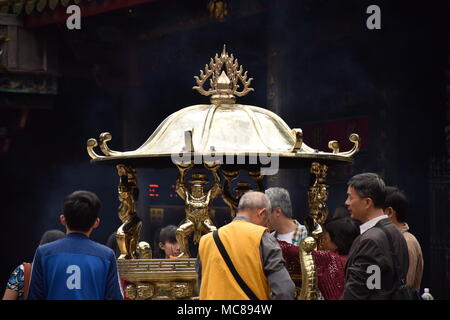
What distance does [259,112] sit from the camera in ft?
26.0

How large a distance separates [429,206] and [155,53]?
4.55 m

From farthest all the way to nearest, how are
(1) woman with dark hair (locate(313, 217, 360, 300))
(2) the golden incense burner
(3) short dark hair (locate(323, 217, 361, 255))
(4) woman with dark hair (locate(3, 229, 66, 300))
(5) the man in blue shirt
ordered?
(2) the golden incense burner → (3) short dark hair (locate(323, 217, 361, 255)) → (1) woman with dark hair (locate(313, 217, 360, 300)) → (4) woman with dark hair (locate(3, 229, 66, 300)) → (5) the man in blue shirt

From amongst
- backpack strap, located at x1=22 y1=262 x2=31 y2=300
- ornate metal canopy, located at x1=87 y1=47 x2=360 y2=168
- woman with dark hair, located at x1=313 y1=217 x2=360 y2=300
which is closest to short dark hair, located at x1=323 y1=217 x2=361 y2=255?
woman with dark hair, located at x1=313 y1=217 x2=360 y2=300

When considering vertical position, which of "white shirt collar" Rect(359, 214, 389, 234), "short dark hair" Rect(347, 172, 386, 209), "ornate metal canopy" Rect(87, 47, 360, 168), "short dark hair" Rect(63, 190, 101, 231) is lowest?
"white shirt collar" Rect(359, 214, 389, 234)

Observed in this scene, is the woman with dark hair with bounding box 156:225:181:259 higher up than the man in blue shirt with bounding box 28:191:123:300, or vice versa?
the man in blue shirt with bounding box 28:191:123:300

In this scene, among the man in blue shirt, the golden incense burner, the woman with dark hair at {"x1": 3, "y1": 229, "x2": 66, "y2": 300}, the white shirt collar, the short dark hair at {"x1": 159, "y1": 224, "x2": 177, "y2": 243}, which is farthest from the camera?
the short dark hair at {"x1": 159, "y1": 224, "x2": 177, "y2": 243}

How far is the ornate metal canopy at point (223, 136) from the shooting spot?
23.8 feet

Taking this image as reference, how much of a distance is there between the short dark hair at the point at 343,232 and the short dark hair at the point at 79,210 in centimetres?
193

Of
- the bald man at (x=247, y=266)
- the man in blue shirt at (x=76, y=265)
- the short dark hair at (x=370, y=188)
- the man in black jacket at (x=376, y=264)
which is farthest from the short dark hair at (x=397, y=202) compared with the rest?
the man in blue shirt at (x=76, y=265)

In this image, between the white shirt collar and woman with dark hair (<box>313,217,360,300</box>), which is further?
woman with dark hair (<box>313,217,360,300</box>)

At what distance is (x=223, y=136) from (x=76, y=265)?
2.13 meters

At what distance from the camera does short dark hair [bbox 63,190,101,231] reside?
5719mm

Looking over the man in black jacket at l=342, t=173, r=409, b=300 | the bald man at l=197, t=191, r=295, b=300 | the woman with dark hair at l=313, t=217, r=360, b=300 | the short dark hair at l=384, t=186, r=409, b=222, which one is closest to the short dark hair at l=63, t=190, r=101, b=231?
the bald man at l=197, t=191, r=295, b=300

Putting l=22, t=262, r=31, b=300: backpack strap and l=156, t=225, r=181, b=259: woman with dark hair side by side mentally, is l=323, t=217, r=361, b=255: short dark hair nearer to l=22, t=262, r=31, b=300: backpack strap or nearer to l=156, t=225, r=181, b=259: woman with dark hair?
l=22, t=262, r=31, b=300: backpack strap
